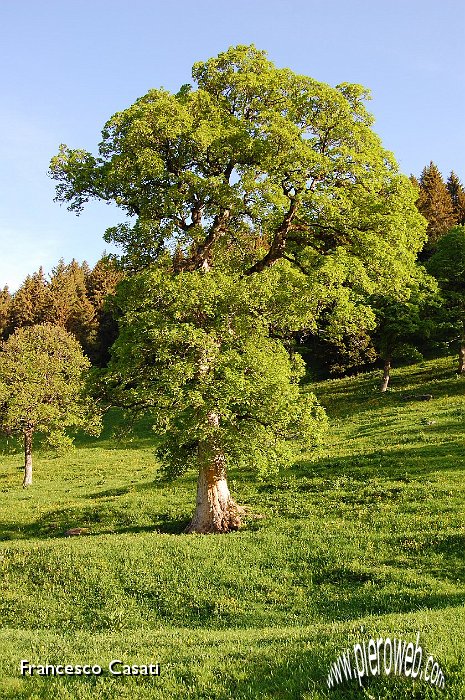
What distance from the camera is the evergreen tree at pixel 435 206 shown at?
77.9 m

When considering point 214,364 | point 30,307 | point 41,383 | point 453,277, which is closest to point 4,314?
point 30,307

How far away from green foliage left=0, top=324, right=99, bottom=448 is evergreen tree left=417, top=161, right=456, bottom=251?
167 feet

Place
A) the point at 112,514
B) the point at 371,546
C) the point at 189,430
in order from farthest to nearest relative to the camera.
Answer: the point at 112,514 → the point at 189,430 → the point at 371,546

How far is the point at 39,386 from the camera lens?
150 feet

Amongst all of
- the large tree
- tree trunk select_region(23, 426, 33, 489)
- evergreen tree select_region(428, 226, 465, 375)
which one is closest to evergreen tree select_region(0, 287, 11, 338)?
tree trunk select_region(23, 426, 33, 489)

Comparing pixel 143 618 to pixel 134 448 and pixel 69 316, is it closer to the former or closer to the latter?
pixel 134 448

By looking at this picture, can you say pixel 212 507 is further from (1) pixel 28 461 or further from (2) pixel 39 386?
(2) pixel 39 386

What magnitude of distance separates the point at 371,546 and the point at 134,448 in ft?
121

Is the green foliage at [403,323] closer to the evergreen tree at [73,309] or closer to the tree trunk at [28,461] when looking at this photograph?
the tree trunk at [28,461]

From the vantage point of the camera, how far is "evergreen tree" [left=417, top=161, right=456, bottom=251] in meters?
77.9

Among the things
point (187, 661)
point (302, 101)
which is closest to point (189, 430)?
point (187, 661)

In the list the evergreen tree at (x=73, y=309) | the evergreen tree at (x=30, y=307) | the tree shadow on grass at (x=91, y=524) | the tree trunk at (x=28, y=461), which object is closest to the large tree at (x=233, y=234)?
the tree shadow on grass at (x=91, y=524)

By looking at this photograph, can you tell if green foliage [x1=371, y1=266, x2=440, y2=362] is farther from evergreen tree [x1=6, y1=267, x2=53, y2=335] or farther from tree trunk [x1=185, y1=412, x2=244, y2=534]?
evergreen tree [x1=6, y1=267, x2=53, y2=335]

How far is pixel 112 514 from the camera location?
1093 inches
